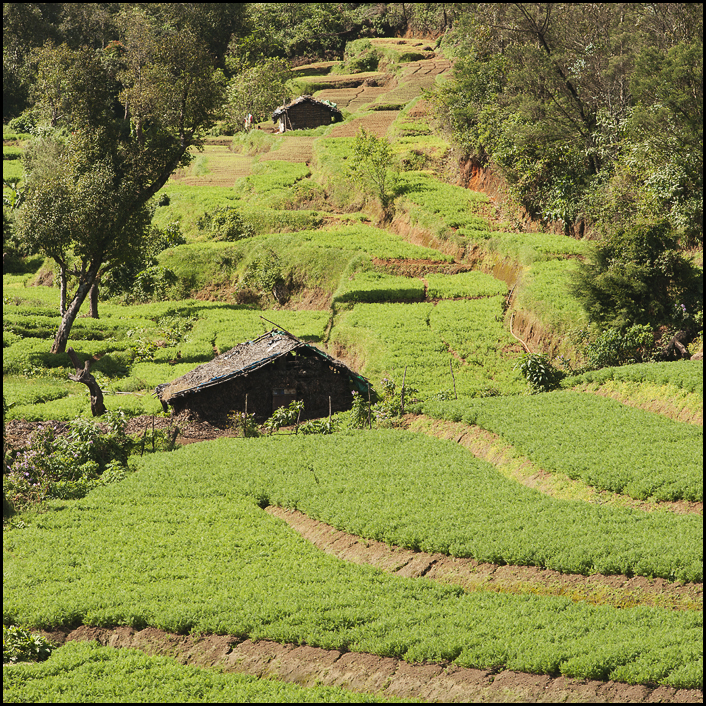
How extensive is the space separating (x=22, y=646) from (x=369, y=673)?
275 inches

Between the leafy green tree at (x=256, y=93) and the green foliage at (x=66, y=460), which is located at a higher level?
the leafy green tree at (x=256, y=93)

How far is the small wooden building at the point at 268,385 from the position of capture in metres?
28.5

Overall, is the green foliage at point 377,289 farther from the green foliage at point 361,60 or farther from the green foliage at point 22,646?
the green foliage at point 361,60

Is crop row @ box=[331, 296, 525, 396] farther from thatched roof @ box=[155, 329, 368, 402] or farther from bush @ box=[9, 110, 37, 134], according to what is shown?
bush @ box=[9, 110, 37, 134]

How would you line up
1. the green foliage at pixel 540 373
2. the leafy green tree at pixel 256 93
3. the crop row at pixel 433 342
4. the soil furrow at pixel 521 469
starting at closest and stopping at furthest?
the soil furrow at pixel 521 469, the green foliage at pixel 540 373, the crop row at pixel 433 342, the leafy green tree at pixel 256 93

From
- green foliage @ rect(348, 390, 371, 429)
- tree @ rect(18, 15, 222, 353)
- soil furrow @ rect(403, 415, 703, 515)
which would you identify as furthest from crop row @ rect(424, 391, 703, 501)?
tree @ rect(18, 15, 222, 353)

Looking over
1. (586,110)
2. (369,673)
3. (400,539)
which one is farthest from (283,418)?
(586,110)

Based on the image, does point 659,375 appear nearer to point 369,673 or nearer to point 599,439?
point 599,439

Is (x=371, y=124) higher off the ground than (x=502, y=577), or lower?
higher

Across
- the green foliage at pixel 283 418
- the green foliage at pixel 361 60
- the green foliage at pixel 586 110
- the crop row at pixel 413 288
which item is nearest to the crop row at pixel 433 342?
the crop row at pixel 413 288

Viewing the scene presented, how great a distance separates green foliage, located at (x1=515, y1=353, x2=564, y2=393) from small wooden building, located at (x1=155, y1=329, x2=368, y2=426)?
624cm

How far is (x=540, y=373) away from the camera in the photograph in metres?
28.6

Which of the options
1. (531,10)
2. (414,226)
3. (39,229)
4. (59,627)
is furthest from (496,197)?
(59,627)

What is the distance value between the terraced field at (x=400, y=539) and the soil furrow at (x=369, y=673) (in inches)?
1.5
